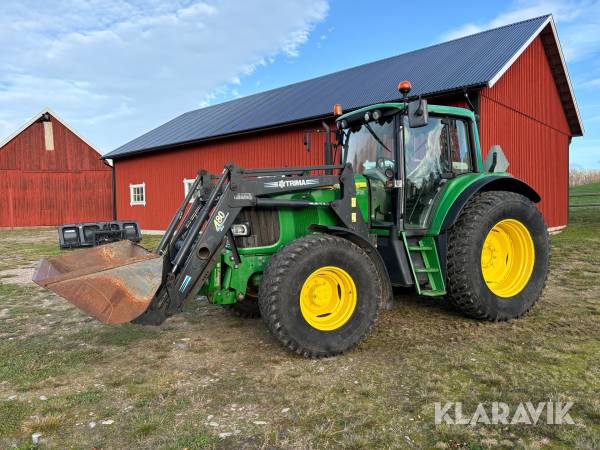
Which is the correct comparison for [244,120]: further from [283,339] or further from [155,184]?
[283,339]

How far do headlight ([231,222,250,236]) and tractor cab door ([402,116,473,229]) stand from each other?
1.66 m

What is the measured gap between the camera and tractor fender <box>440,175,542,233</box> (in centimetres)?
475

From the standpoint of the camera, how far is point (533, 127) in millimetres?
13734

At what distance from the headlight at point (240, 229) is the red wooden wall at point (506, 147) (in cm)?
804

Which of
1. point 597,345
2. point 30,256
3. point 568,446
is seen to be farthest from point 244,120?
point 568,446

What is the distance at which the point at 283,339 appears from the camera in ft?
12.7

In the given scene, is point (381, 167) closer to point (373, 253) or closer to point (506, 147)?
point (373, 253)

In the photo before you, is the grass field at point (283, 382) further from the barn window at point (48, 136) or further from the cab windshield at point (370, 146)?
the barn window at point (48, 136)

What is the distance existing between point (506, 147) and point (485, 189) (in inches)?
299

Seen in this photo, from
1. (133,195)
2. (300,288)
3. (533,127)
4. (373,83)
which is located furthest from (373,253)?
(133,195)

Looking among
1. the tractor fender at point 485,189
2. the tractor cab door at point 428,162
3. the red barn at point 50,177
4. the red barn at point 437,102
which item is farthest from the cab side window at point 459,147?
the red barn at point 50,177

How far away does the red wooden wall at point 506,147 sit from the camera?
12.0m

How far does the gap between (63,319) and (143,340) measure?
1.59 metres

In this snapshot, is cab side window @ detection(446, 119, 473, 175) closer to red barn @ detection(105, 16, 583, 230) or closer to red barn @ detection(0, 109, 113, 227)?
red barn @ detection(105, 16, 583, 230)
